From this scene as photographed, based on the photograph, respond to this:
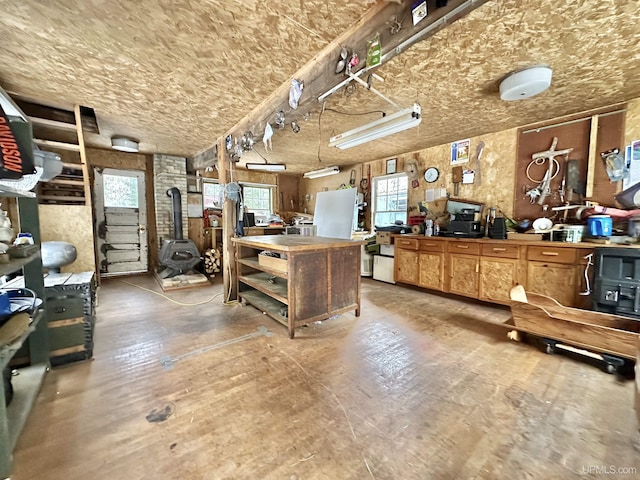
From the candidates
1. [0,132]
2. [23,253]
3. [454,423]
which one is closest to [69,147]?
[0,132]

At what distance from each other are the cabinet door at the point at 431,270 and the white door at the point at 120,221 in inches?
227

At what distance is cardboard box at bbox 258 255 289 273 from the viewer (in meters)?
2.61

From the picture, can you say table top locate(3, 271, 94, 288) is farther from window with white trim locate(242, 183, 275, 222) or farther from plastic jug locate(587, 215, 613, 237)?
plastic jug locate(587, 215, 613, 237)

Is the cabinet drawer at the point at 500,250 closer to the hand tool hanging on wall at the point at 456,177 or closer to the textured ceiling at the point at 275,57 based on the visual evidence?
the hand tool hanging on wall at the point at 456,177

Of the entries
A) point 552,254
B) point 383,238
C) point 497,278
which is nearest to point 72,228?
point 383,238

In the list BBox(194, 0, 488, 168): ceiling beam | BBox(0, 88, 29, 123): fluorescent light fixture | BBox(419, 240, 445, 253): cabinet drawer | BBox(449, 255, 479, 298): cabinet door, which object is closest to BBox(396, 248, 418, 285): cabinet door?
BBox(419, 240, 445, 253): cabinet drawer

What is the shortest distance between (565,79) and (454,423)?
124 inches

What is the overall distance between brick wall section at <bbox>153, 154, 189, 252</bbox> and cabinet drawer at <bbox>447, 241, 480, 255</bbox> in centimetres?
536

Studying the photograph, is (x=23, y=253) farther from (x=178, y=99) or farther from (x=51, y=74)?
(x=178, y=99)

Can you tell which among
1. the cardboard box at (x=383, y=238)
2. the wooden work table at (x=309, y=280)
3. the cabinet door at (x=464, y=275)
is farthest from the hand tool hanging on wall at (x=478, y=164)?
the wooden work table at (x=309, y=280)

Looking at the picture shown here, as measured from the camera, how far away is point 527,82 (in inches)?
84.8

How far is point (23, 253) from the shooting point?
1.57m

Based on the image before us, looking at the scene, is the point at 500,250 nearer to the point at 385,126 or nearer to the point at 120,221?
the point at 385,126

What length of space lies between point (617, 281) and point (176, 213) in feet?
21.6
